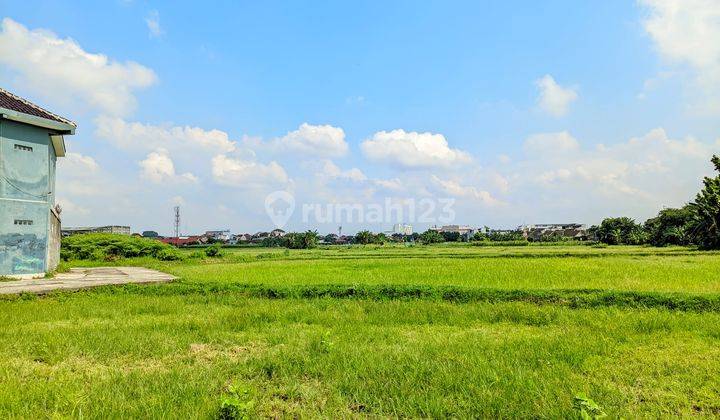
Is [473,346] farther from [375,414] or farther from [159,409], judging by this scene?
[159,409]

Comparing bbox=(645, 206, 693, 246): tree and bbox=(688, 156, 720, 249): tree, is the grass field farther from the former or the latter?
bbox=(645, 206, 693, 246): tree

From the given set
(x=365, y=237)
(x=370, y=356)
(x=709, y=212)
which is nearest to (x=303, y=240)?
(x=365, y=237)

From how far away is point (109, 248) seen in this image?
2680 centimetres

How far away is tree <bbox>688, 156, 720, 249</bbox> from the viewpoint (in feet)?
111

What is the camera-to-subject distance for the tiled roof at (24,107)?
14.0m

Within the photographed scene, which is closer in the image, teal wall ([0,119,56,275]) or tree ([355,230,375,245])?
teal wall ([0,119,56,275])

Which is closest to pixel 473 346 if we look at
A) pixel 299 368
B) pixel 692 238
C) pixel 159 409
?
pixel 299 368

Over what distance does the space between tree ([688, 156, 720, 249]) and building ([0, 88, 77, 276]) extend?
145ft

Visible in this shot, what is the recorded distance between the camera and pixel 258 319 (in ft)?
25.0

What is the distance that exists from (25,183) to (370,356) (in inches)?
588

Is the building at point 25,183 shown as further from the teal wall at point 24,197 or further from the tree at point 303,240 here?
the tree at point 303,240

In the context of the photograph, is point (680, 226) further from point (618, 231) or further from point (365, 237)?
point (365, 237)

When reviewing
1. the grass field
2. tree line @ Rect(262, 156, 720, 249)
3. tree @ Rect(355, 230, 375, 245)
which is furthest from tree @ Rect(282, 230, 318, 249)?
the grass field

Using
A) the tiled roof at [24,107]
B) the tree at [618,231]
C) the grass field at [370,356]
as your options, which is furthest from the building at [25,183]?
the tree at [618,231]
